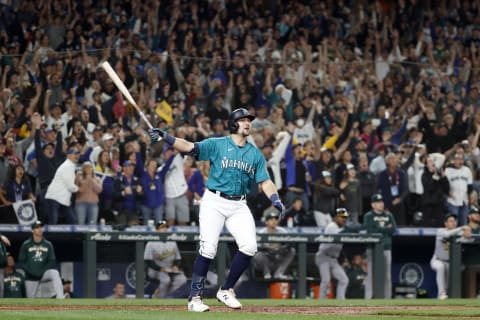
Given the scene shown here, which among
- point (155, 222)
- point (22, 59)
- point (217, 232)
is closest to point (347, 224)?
point (155, 222)

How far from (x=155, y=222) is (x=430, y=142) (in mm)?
5186

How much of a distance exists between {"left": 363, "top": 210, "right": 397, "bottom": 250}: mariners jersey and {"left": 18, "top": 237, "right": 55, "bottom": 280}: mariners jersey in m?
4.72

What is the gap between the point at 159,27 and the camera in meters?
19.8

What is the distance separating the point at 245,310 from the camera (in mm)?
10500

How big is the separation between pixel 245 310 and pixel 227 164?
55.9 inches

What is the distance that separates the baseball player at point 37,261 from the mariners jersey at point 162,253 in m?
1.31

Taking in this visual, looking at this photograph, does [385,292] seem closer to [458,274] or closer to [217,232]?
[458,274]

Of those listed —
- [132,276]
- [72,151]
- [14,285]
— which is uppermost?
[72,151]

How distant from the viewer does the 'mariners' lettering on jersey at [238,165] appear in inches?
402

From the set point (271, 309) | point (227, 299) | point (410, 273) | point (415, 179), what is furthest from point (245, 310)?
point (410, 273)

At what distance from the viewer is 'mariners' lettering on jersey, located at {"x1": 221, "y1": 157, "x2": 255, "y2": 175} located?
10219mm

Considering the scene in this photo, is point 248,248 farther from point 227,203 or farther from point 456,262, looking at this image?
point 456,262

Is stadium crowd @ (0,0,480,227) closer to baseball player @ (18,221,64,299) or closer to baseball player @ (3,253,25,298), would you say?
A: baseball player @ (18,221,64,299)

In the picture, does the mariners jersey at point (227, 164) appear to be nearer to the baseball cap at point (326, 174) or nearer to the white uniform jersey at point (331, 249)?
the white uniform jersey at point (331, 249)
